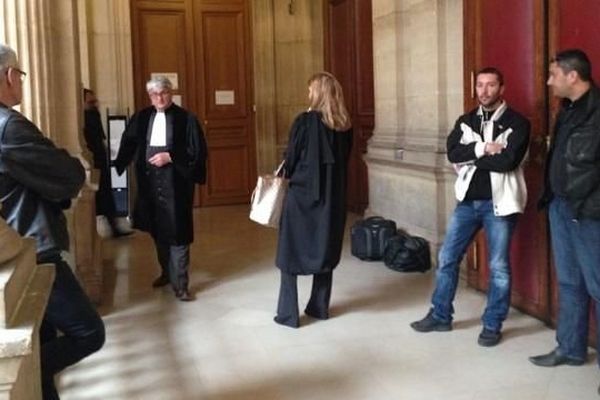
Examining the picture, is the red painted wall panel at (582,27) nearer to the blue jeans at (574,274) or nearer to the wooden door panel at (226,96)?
the blue jeans at (574,274)

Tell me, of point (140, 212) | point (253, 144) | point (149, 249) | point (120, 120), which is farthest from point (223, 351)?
point (253, 144)

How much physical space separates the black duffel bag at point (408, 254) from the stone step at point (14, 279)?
173 inches

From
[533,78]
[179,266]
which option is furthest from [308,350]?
[533,78]

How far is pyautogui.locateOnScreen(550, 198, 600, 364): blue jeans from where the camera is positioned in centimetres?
374

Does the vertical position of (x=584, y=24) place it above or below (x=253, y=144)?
above

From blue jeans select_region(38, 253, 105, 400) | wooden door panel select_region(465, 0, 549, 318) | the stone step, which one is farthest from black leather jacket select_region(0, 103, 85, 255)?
wooden door panel select_region(465, 0, 549, 318)

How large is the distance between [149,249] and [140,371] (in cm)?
377

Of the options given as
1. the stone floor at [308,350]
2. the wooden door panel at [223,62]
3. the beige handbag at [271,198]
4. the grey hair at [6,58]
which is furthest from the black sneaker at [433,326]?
the wooden door panel at [223,62]

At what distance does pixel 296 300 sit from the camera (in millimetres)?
5012

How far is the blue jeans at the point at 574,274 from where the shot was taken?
3.74 m

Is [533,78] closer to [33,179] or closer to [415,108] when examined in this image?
[415,108]

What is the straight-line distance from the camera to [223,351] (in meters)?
4.55

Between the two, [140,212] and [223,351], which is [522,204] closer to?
[223,351]

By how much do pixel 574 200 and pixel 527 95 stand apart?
59.2 inches
